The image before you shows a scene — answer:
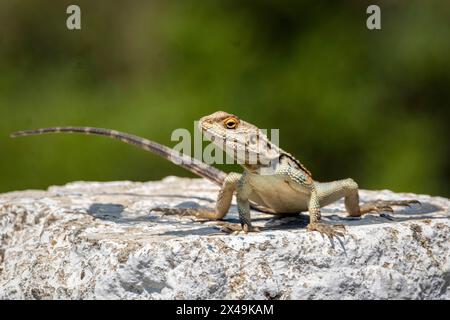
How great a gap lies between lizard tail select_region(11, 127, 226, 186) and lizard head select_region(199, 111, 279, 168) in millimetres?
910

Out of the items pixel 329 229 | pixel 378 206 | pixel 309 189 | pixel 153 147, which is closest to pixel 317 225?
pixel 329 229

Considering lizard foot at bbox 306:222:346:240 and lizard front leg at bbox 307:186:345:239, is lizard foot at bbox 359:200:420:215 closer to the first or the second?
lizard front leg at bbox 307:186:345:239

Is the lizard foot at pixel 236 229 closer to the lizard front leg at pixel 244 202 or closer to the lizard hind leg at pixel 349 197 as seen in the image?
the lizard front leg at pixel 244 202

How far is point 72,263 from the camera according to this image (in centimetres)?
471

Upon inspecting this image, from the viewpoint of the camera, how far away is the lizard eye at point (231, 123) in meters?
4.77

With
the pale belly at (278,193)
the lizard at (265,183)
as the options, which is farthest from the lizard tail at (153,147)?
the pale belly at (278,193)

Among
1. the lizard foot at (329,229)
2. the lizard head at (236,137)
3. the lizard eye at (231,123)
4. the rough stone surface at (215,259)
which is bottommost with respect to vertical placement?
the rough stone surface at (215,259)

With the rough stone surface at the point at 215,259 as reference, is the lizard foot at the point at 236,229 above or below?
above

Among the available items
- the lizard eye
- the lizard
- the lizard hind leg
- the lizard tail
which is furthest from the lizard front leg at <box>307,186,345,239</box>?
the lizard tail

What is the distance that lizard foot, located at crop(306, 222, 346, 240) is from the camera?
14.9 ft

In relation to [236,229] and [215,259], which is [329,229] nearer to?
[236,229]

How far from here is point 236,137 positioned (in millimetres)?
4773

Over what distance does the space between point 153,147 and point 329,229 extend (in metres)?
1.55
